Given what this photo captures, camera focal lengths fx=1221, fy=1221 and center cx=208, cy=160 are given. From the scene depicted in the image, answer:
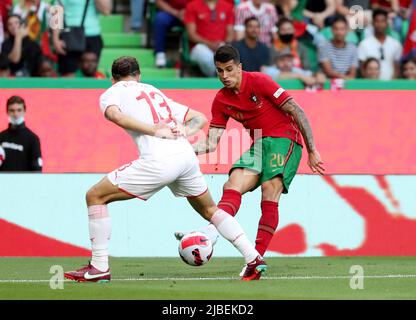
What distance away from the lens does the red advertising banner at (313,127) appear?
16031 mm

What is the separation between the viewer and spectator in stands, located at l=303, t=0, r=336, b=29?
1923 cm

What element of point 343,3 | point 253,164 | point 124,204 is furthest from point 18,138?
point 343,3

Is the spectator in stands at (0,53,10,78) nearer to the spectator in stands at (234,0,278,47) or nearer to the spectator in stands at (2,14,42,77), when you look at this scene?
the spectator in stands at (2,14,42,77)

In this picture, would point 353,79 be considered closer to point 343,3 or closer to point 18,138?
point 343,3

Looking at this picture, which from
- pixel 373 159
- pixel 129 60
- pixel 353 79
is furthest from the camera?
pixel 353 79

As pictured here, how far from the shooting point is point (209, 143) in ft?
37.7

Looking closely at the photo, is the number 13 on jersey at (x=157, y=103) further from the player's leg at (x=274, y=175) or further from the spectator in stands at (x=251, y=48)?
the spectator in stands at (x=251, y=48)

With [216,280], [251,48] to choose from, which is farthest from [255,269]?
[251,48]

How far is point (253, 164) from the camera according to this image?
11516 millimetres

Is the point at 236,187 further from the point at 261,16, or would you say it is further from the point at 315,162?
the point at 261,16

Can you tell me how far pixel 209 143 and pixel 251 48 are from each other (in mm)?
6356

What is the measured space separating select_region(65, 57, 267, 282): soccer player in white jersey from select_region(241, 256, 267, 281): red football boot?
0.85ft

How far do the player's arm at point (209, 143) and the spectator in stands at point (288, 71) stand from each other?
18.7ft

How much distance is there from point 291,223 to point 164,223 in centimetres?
148
